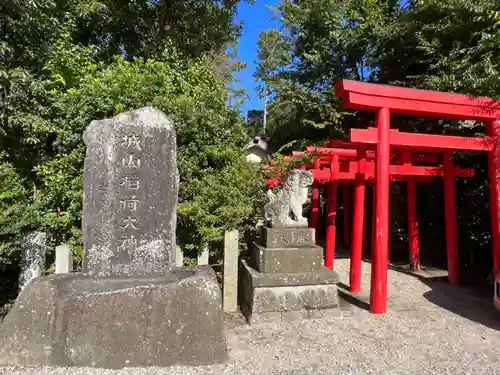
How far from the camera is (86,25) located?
8406mm

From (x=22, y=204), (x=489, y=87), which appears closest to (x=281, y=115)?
(x=489, y=87)

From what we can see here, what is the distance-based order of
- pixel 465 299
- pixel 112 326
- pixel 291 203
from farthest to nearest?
pixel 465 299, pixel 291 203, pixel 112 326

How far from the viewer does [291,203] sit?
5.02m

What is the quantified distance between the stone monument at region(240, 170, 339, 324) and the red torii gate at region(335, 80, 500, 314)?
0.74m

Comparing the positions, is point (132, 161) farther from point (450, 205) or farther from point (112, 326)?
point (450, 205)

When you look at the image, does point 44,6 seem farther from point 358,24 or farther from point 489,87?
point 358,24

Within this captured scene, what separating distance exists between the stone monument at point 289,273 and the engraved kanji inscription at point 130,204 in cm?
197

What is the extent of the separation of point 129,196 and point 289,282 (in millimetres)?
2457

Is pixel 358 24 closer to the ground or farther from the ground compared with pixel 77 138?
farther from the ground

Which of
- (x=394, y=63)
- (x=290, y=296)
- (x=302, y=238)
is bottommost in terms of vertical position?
(x=290, y=296)

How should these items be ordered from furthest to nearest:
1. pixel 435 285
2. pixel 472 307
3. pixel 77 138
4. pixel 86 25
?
pixel 86 25
pixel 435 285
pixel 77 138
pixel 472 307

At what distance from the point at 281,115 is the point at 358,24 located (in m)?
3.96

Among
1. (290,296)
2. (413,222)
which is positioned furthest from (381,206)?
(413,222)

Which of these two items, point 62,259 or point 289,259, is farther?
point 289,259
